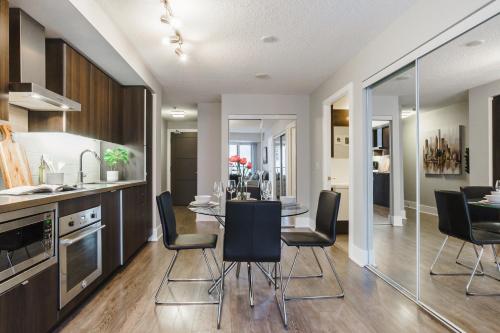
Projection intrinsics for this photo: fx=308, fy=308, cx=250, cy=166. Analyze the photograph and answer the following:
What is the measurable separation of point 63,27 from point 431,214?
344cm

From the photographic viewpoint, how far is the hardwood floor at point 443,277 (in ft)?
7.34

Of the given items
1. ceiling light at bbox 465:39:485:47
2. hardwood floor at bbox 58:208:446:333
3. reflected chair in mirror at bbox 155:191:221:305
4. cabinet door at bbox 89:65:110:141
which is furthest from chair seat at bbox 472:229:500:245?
cabinet door at bbox 89:65:110:141

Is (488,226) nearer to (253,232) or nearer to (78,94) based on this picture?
(253,232)

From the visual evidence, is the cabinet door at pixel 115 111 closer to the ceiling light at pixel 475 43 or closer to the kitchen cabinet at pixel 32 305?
the kitchen cabinet at pixel 32 305

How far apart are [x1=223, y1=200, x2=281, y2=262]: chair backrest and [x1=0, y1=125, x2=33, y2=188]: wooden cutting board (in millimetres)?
1631

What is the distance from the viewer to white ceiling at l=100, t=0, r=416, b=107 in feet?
8.74

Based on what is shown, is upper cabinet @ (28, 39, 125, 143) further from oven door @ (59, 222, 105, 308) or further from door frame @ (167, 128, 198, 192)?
door frame @ (167, 128, 198, 192)

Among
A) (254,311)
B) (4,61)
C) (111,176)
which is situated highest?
(4,61)

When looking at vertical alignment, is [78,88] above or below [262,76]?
below

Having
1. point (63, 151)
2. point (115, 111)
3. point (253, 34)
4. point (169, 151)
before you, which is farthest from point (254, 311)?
point (169, 151)

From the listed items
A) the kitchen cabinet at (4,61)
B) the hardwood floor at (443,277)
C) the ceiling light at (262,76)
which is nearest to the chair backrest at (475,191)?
the hardwood floor at (443,277)

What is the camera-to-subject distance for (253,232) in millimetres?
2311

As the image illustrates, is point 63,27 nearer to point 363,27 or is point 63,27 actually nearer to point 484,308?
point 363,27

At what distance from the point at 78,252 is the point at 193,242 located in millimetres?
867
